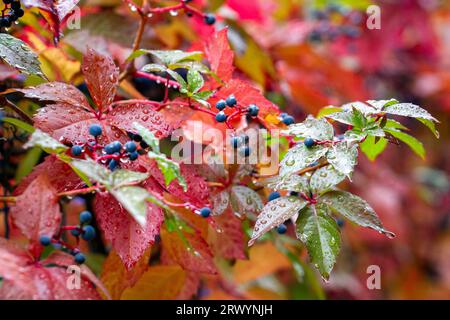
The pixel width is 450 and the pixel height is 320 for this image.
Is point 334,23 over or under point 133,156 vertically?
over

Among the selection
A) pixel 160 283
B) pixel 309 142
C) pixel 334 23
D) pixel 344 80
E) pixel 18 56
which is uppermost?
pixel 334 23

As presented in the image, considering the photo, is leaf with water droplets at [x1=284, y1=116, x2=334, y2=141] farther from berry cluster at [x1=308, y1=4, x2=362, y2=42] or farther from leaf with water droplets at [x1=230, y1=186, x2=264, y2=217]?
berry cluster at [x1=308, y1=4, x2=362, y2=42]

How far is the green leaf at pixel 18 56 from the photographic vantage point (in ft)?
2.42

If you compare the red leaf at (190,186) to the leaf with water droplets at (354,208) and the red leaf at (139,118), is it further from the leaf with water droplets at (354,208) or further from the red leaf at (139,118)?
the leaf with water droplets at (354,208)

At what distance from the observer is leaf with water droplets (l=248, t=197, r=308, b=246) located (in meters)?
0.70

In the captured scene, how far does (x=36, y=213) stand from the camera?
2.19ft

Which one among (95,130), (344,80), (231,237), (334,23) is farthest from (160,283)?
(334,23)

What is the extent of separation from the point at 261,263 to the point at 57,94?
76cm

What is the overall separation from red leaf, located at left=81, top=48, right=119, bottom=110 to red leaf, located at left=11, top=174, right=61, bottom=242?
0.17 metres

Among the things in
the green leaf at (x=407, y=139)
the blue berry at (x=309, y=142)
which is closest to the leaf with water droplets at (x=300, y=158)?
the blue berry at (x=309, y=142)

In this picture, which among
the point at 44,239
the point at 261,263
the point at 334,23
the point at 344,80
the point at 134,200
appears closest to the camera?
the point at 134,200

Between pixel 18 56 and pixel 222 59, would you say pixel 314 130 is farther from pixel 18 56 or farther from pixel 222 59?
pixel 18 56
